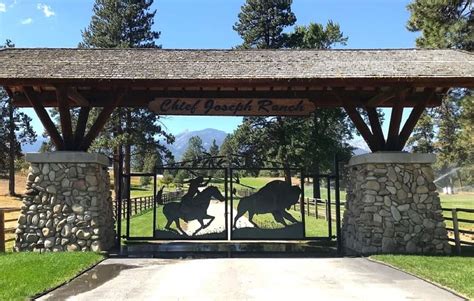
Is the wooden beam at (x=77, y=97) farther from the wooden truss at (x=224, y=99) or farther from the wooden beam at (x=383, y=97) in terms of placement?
the wooden beam at (x=383, y=97)

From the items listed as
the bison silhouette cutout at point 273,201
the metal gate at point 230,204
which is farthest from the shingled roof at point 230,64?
the bison silhouette cutout at point 273,201

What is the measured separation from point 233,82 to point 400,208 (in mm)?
5042

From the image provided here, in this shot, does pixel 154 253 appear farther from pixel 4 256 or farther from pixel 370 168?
pixel 370 168

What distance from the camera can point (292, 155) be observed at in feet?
105

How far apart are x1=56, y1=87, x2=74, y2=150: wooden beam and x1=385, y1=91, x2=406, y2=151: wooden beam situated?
26.0ft

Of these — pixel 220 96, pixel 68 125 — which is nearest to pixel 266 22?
pixel 220 96

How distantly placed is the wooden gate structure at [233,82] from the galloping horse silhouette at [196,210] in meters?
2.29

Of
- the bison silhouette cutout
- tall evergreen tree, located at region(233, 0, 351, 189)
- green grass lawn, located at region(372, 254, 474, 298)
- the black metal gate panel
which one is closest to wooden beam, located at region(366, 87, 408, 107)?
the black metal gate panel

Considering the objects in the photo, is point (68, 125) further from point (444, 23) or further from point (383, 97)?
point (444, 23)

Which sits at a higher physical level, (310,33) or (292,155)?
(310,33)

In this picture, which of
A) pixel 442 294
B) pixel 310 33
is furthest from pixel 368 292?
pixel 310 33

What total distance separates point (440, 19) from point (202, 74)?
1546 centimetres

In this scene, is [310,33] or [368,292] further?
[310,33]

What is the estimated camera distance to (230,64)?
A: 12125mm
